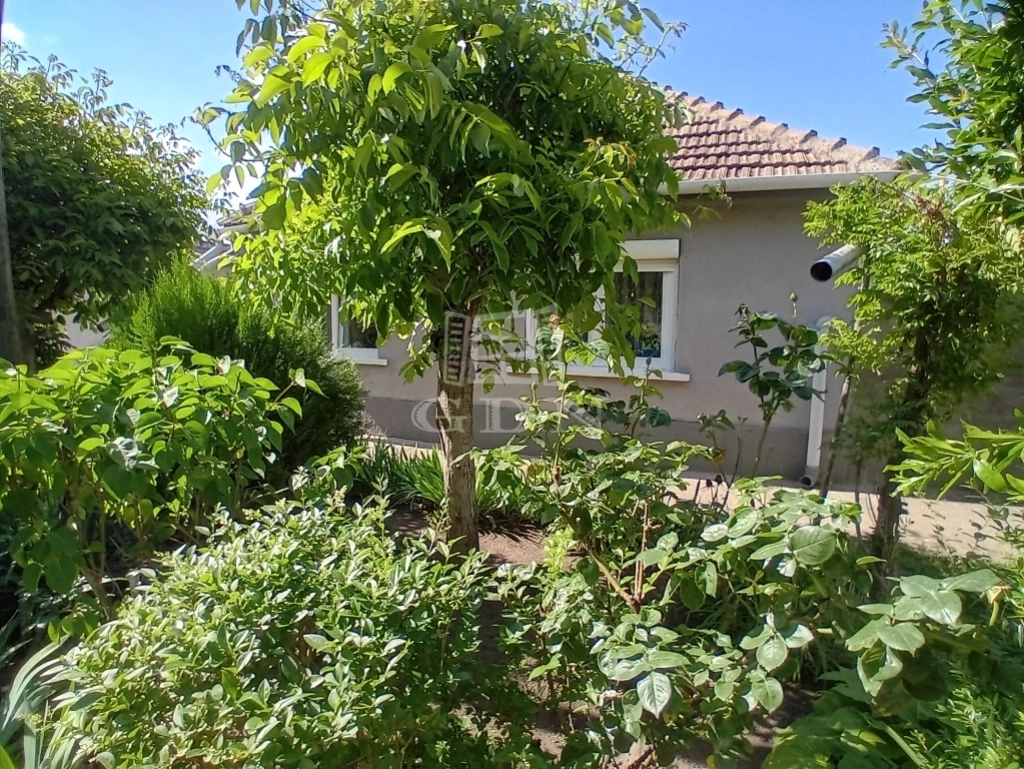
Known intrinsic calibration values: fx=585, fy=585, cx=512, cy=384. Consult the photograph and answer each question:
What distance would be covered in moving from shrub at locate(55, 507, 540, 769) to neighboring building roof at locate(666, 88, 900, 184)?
5.60 meters

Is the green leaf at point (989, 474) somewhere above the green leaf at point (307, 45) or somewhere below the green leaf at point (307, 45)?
below

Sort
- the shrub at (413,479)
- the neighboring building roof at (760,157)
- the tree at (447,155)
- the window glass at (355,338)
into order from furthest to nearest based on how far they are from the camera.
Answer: the window glass at (355,338), the neighboring building roof at (760,157), the shrub at (413,479), the tree at (447,155)

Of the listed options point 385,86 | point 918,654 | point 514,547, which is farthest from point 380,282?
point 514,547

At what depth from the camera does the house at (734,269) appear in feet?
20.1

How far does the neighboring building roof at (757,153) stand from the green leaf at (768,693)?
5.67 meters

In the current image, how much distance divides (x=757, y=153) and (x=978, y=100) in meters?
5.01

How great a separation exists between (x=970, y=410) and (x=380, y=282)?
2.91m

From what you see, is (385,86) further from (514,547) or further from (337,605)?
(514,547)

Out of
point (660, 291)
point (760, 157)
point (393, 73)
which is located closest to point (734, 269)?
point (660, 291)

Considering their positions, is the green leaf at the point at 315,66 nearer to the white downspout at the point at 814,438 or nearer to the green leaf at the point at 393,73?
the green leaf at the point at 393,73

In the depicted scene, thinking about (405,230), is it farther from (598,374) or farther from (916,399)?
(598,374)

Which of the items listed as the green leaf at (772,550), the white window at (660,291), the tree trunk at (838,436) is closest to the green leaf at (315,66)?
the green leaf at (772,550)

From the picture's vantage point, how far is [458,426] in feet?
10.3

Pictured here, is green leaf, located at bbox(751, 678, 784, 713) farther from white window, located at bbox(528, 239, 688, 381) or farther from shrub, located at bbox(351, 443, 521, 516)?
white window, located at bbox(528, 239, 688, 381)
